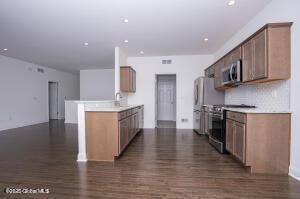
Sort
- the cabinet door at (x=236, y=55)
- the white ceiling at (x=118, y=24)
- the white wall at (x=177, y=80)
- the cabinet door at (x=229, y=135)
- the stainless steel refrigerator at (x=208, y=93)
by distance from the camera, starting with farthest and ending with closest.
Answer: the white wall at (x=177, y=80) < the stainless steel refrigerator at (x=208, y=93) < the cabinet door at (x=236, y=55) < the cabinet door at (x=229, y=135) < the white ceiling at (x=118, y=24)

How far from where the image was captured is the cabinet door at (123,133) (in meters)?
3.34

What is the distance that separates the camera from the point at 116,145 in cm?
320

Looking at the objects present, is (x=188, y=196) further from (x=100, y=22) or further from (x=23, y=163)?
(x=100, y=22)

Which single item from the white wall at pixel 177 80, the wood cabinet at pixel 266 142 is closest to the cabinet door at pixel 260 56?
the wood cabinet at pixel 266 142

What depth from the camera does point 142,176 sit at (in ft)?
8.23

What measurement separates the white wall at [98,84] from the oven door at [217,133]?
620 centimetres

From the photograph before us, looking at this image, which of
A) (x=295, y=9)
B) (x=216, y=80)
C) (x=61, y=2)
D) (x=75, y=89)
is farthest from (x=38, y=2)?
(x=75, y=89)

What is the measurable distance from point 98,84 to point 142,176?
24.3 ft

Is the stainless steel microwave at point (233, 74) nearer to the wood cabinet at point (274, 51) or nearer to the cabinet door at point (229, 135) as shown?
the wood cabinet at point (274, 51)

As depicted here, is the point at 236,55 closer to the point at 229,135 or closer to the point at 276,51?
the point at 276,51

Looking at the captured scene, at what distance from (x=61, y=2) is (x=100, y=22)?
0.86 meters

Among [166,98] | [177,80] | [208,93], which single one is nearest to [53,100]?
[166,98]

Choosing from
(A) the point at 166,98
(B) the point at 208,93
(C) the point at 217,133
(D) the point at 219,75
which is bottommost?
(C) the point at 217,133

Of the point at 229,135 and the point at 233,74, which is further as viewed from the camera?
the point at 233,74
